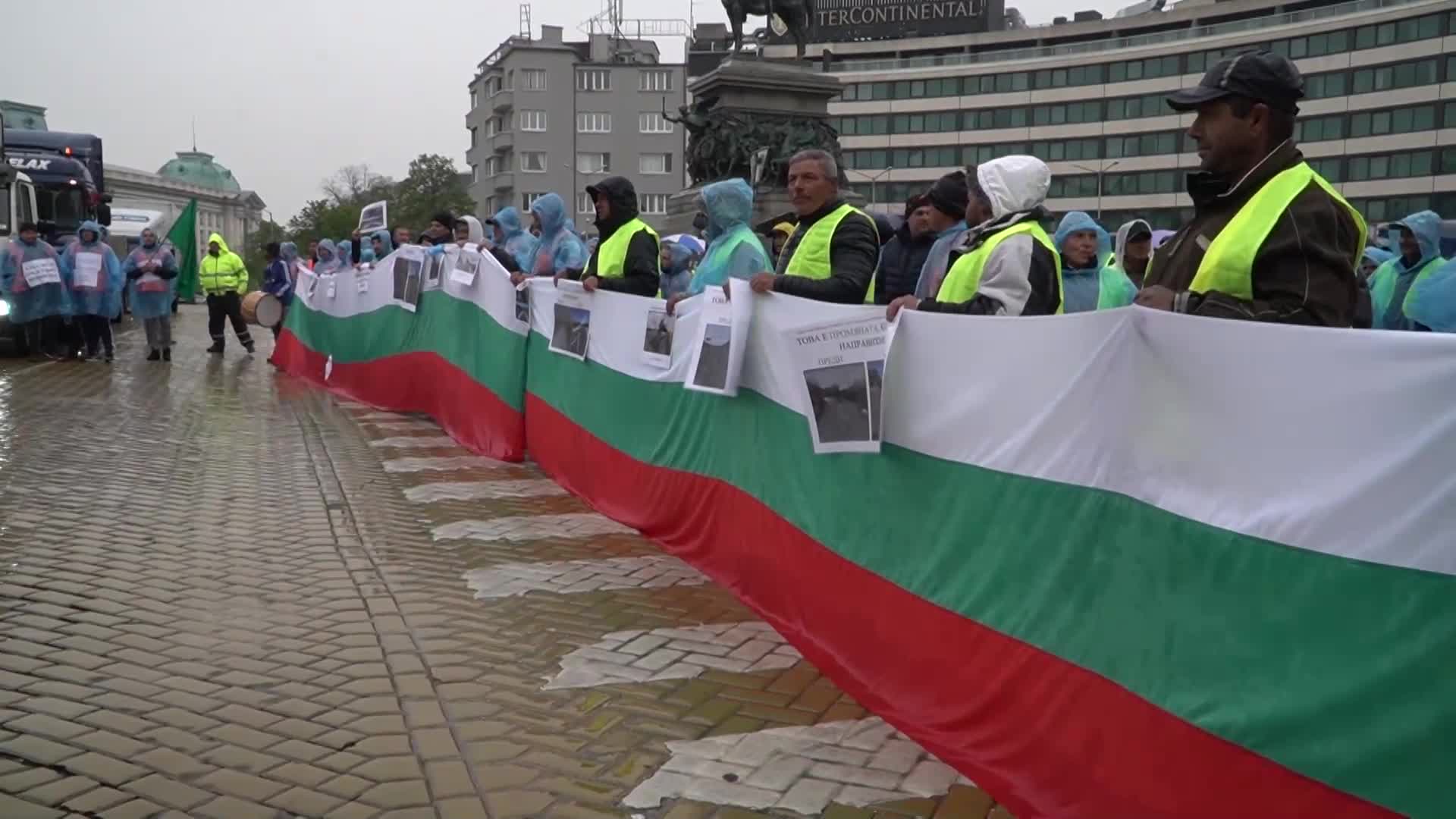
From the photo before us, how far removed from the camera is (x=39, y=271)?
18.0 m

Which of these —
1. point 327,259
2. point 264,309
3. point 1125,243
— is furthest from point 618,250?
point 264,309

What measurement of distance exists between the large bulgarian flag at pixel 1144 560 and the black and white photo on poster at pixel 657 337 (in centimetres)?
154

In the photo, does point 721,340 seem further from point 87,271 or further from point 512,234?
point 87,271

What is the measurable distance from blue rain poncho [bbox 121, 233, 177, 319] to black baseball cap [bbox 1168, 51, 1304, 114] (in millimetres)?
18782

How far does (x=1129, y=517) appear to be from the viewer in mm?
3373

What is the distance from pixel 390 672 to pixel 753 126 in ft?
48.3

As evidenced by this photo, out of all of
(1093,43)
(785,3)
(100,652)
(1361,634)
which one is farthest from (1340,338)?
(1093,43)

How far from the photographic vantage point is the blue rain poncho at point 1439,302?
701cm

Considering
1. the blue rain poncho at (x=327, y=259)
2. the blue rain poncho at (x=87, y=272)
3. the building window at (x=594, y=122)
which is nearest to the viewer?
the blue rain poncho at (x=327, y=259)

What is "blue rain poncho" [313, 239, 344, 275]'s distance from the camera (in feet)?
58.5

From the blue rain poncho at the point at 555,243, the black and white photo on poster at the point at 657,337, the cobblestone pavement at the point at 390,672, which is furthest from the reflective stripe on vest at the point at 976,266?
the blue rain poncho at the point at 555,243

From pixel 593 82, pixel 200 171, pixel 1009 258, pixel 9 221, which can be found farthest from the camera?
pixel 200 171

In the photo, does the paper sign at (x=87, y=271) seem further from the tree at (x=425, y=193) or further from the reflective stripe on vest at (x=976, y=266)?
the tree at (x=425, y=193)

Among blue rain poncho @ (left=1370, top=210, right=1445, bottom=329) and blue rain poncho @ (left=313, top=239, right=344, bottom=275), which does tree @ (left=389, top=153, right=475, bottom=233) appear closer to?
blue rain poncho @ (left=313, top=239, right=344, bottom=275)
